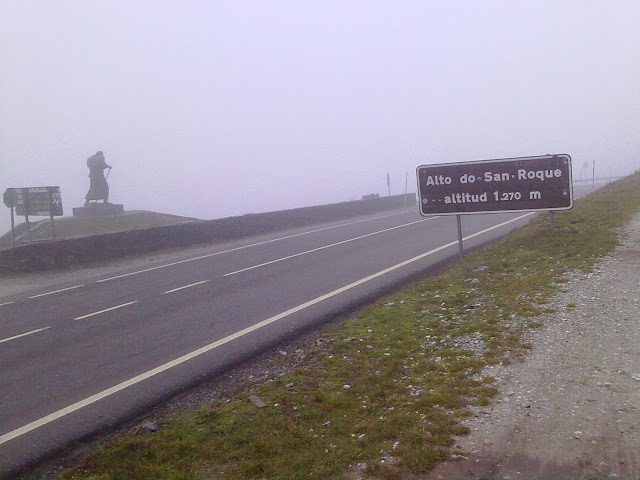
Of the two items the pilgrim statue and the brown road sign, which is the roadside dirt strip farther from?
the pilgrim statue

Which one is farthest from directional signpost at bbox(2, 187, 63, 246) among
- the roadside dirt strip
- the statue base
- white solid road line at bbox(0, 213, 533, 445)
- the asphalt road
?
the roadside dirt strip

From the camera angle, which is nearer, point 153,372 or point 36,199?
point 153,372

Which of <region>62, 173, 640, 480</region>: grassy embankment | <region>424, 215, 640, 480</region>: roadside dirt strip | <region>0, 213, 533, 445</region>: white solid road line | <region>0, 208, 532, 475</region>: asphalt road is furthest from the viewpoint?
<region>0, 208, 532, 475</region>: asphalt road

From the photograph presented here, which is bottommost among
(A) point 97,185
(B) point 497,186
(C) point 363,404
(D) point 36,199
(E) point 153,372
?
(E) point 153,372

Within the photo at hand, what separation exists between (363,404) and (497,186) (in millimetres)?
8596

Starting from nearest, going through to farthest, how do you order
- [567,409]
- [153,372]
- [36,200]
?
[567,409] → [153,372] → [36,200]

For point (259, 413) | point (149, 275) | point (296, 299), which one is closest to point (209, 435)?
point (259, 413)

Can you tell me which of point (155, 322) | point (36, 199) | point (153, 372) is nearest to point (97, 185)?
point (36, 199)

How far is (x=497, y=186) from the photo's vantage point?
13008mm

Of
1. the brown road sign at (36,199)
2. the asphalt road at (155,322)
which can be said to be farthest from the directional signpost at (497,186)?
the brown road sign at (36,199)

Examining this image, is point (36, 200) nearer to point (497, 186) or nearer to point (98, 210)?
point (98, 210)

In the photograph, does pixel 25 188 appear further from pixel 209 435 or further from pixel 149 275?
pixel 209 435

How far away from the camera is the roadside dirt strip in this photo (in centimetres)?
421

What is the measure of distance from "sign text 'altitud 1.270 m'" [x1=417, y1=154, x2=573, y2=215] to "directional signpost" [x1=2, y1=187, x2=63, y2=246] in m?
16.8
